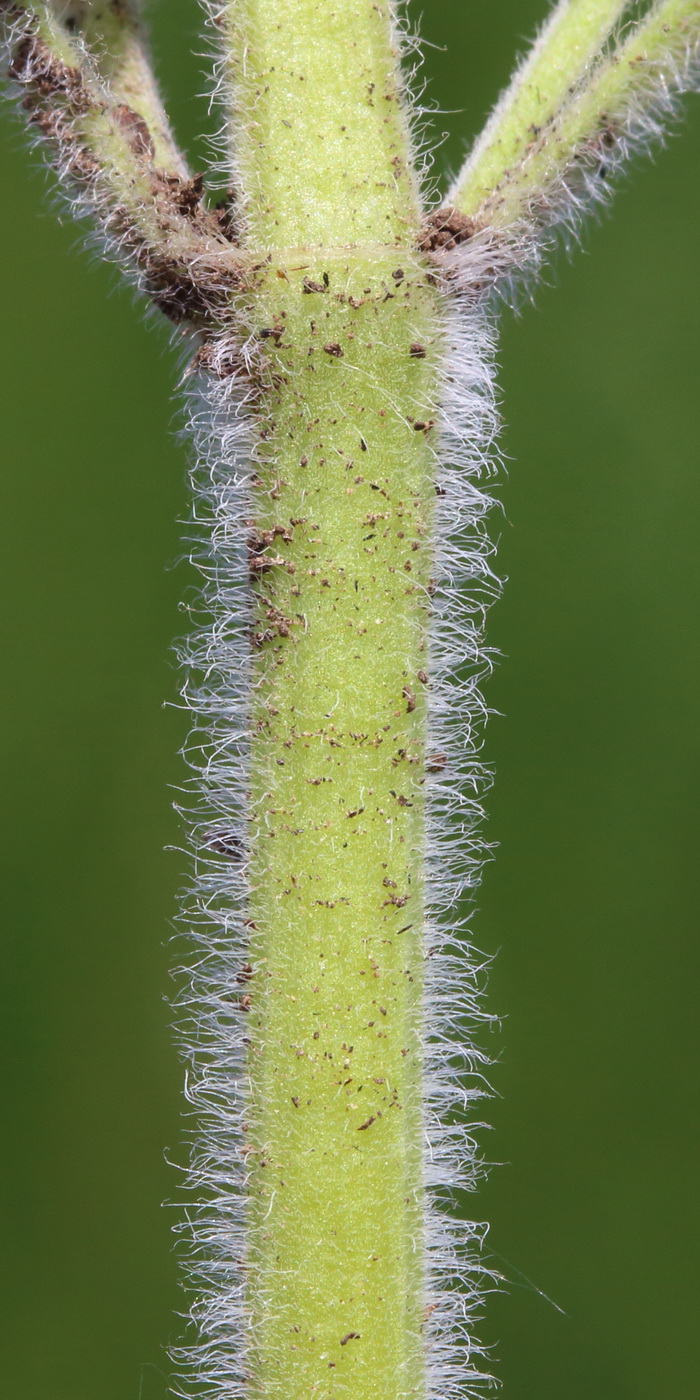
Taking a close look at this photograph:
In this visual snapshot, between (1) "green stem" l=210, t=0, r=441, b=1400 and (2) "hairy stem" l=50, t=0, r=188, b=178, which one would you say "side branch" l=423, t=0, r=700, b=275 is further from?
(2) "hairy stem" l=50, t=0, r=188, b=178

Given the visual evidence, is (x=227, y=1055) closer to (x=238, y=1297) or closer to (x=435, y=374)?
(x=238, y=1297)

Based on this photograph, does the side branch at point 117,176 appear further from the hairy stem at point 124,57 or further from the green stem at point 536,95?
the green stem at point 536,95

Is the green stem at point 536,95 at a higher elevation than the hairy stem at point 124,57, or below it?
higher

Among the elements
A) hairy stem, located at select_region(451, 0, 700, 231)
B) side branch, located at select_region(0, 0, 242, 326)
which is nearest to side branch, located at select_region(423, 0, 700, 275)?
hairy stem, located at select_region(451, 0, 700, 231)

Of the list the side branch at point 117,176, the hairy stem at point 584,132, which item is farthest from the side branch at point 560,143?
the side branch at point 117,176

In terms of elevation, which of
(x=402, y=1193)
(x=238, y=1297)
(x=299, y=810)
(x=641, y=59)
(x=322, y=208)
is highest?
(x=641, y=59)

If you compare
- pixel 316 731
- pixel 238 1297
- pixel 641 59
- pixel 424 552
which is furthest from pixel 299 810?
pixel 641 59
